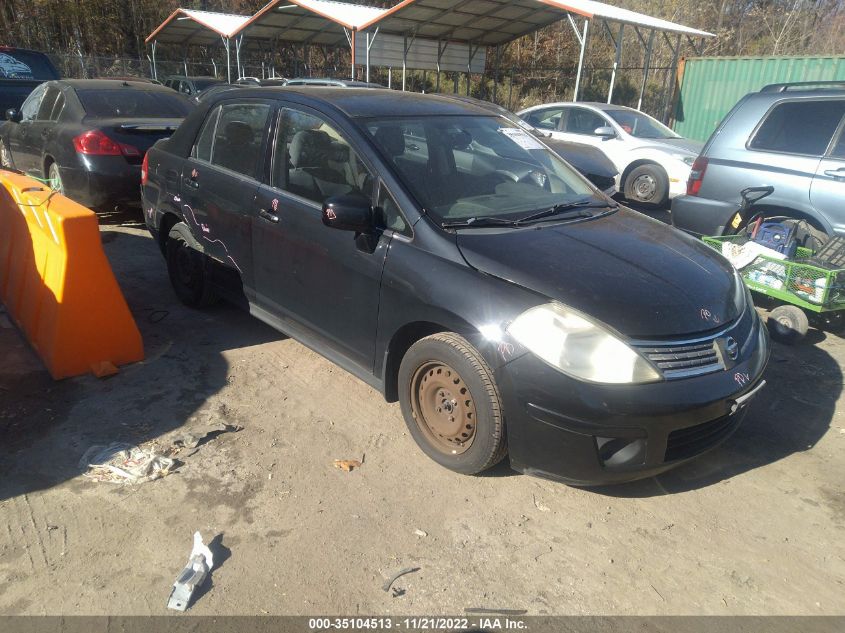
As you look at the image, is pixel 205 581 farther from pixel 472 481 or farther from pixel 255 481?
pixel 472 481

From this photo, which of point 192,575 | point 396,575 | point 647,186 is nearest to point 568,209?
point 396,575

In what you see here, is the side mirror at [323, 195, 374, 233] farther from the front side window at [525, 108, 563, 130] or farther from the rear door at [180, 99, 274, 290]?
the front side window at [525, 108, 563, 130]

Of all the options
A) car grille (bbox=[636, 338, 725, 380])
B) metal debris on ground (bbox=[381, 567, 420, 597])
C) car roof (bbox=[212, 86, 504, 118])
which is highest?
car roof (bbox=[212, 86, 504, 118])

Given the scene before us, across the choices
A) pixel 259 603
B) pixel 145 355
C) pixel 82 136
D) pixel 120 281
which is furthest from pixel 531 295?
pixel 82 136

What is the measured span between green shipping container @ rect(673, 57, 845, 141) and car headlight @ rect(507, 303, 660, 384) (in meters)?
13.1

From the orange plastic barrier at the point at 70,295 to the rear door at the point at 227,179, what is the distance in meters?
0.75

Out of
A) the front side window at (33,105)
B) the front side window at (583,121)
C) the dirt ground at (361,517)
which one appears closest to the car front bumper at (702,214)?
the dirt ground at (361,517)

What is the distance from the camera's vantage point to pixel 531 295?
112 inches

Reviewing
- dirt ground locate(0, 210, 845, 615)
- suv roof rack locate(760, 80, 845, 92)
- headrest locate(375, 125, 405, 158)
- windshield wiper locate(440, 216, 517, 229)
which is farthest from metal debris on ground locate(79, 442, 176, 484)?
suv roof rack locate(760, 80, 845, 92)

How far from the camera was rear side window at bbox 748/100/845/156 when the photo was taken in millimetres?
5312

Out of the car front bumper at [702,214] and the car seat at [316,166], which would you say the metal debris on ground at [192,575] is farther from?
the car front bumper at [702,214]

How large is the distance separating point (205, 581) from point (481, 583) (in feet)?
3.70

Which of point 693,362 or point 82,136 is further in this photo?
point 82,136

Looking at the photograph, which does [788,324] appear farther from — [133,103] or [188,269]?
[133,103]
